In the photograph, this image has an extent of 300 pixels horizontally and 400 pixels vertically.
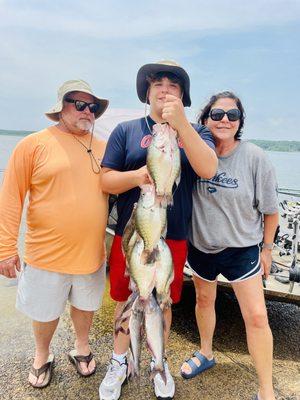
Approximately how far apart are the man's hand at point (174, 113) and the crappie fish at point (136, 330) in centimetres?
112

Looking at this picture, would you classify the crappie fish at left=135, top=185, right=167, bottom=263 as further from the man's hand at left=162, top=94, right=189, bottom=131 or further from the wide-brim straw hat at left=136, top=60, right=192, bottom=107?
the wide-brim straw hat at left=136, top=60, right=192, bottom=107

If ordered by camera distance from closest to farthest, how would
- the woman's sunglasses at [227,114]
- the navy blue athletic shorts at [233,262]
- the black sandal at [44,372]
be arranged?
the woman's sunglasses at [227,114]
the navy blue athletic shorts at [233,262]
the black sandal at [44,372]

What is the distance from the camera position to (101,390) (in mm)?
3072

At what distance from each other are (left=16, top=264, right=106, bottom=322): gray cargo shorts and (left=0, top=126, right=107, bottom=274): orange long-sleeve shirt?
104 millimetres

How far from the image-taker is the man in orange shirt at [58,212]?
2898mm

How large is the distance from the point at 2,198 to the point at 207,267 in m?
1.73

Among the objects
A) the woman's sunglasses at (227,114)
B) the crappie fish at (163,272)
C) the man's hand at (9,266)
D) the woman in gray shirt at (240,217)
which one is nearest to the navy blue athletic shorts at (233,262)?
the woman in gray shirt at (240,217)

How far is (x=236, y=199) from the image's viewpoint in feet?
9.47

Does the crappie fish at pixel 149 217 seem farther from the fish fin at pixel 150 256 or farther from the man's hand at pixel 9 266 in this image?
the man's hand at pixel 9 266

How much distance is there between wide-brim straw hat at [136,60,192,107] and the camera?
259cm

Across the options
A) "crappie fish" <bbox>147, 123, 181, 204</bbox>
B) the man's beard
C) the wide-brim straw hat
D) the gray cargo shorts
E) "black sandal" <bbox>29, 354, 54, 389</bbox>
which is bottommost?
"black sandal" <bbox>29, 354, 54, 389</bbox>

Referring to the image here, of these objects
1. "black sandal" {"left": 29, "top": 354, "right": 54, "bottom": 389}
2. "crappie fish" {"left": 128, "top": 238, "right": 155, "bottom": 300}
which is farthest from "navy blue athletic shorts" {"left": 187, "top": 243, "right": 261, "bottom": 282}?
"black sandal" {"left": 29, "top": 354, "right": 54, "bottom": 389}

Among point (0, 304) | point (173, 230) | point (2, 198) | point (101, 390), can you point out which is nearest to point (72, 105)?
point (2, 198)

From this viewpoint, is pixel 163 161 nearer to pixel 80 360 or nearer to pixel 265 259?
pixel 265 259
